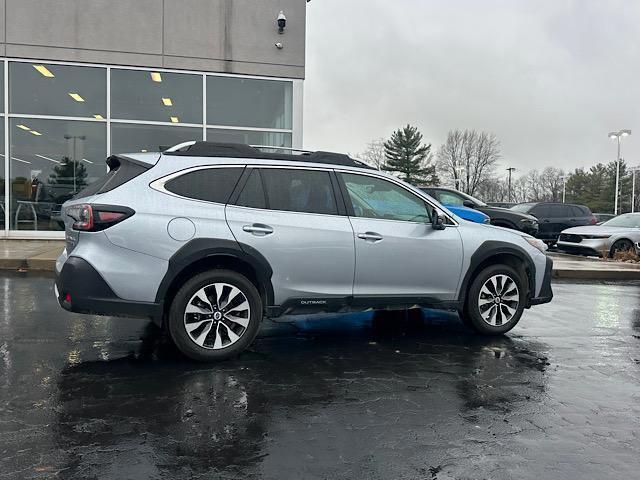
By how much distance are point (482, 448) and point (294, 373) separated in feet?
5.92

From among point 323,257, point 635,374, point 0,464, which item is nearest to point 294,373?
point 323,257

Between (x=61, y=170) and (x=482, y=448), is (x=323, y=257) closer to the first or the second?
(x=482, y=448)

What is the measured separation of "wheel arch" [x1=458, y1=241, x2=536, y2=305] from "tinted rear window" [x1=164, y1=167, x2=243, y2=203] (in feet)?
8.45

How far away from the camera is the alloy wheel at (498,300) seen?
597cm

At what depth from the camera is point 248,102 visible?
52.0ft

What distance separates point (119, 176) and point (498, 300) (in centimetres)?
399

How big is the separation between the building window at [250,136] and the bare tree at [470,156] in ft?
243

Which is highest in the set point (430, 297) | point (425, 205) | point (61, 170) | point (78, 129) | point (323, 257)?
point (78, 129)

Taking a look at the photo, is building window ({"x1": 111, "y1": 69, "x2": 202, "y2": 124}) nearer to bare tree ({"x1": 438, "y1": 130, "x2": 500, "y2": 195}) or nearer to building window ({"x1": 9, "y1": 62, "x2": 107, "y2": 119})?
building window ({"x1": 9, "y1": 62, "x2": 107, "y2": 119})

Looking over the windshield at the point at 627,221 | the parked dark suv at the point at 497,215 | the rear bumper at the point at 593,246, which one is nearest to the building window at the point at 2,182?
the parked dark suv at the point at 497,215

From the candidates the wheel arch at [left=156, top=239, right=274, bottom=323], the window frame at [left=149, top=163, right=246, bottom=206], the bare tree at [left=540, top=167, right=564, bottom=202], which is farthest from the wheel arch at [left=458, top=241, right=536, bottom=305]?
the bare tree at [left=540, top=167, right=564, bottom=202]

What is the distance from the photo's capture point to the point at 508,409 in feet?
13.0

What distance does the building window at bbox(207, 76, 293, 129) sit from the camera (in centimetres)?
1565

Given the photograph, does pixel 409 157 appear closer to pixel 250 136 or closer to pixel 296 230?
pixel 250 136
